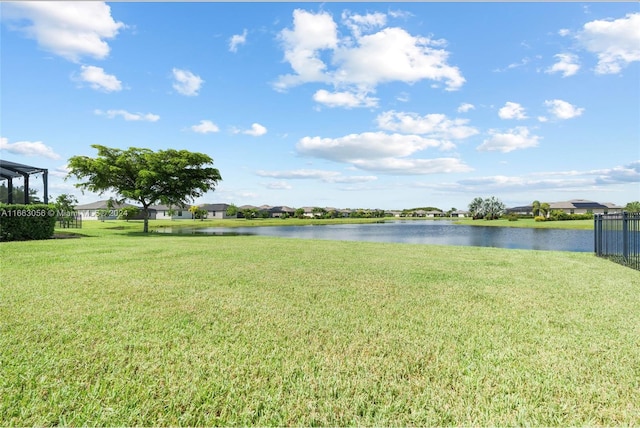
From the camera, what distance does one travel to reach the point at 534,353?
3.29 meters

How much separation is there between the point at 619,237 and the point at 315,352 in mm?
12052

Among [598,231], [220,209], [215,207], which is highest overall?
[215,207]

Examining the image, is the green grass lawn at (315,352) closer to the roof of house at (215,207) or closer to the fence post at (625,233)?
the fence post at (625,233)

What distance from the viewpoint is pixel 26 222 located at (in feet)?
47.1

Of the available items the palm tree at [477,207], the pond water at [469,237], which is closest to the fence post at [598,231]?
the pond water at [469,237]

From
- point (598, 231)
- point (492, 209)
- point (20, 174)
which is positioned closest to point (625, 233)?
point (598, 231)

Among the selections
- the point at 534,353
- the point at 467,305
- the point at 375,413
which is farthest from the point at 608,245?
the point at 375,413

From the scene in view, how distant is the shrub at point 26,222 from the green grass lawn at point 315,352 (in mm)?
10267

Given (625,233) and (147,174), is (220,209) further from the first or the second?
(625,233)

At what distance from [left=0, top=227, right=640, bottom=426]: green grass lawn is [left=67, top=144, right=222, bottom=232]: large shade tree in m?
19.6

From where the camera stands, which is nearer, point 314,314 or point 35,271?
point 314,314

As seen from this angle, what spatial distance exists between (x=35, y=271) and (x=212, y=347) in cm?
660

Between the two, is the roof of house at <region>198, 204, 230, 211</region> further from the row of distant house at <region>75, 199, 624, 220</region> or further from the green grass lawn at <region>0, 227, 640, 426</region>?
the green grass lawn at <region>0, 227, 640, 426</region>

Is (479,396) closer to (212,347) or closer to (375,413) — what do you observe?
(375,413)
